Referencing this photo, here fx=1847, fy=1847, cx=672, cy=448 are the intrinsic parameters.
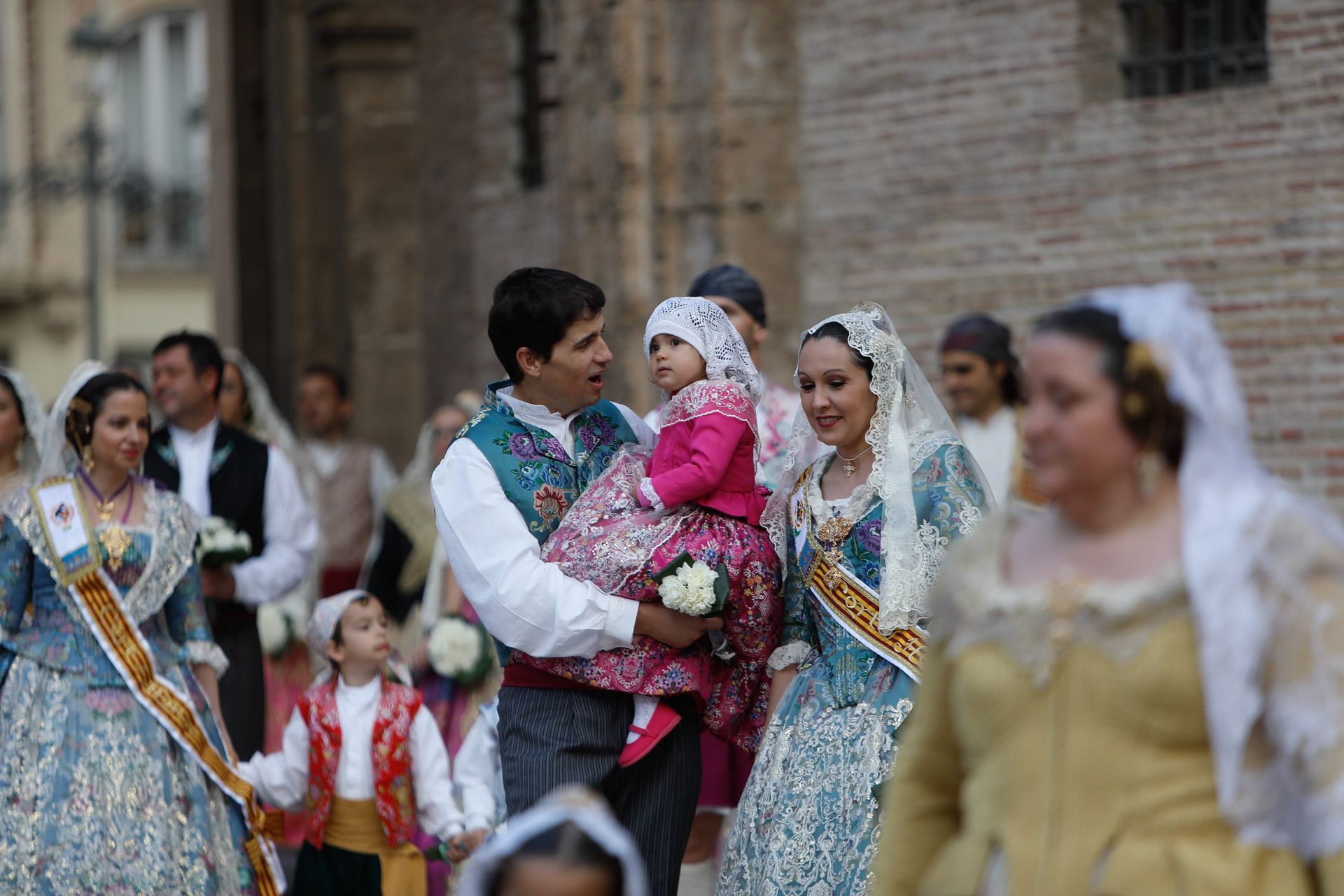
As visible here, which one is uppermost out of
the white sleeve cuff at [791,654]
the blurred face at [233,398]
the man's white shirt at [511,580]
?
the blurred face at [233,398]

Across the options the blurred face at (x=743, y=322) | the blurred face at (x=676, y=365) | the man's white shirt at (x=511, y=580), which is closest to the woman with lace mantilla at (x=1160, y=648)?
the man's white shirt at (x=511, y=580)

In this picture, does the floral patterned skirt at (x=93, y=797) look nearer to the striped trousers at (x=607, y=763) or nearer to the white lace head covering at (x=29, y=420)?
the white lace head covering at (x=29, y=420)

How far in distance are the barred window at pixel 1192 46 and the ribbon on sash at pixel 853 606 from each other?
454 cm

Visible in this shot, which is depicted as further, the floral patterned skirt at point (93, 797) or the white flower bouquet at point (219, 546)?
the white flower bouquet at point (219, 546)

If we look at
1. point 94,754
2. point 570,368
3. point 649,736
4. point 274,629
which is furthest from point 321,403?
point 649,736

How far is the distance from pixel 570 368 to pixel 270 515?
123 inches

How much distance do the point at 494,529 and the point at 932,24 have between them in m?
5.21

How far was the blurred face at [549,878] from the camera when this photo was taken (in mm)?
2652

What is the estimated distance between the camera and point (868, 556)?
4.37 meters

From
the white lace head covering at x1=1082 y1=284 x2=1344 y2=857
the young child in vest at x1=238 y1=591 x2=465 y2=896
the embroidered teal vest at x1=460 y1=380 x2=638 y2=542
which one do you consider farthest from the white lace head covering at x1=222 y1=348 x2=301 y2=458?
the white lace head covering at x1=1082 y1=284 x2=1344 y2=857

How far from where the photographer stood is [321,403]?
1034 cm

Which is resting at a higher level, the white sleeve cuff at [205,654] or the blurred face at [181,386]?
the blurred face at [181,386]

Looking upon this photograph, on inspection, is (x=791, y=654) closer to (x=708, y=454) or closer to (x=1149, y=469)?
(x=708, y=454)

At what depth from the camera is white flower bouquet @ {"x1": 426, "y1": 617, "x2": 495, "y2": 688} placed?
22.8 ft
